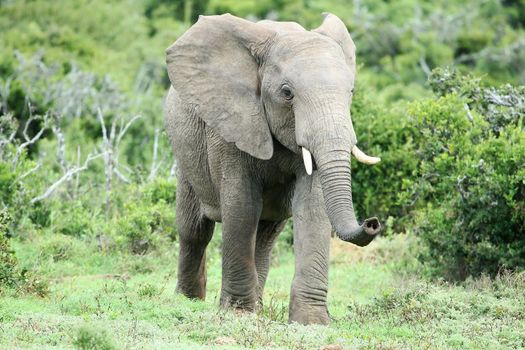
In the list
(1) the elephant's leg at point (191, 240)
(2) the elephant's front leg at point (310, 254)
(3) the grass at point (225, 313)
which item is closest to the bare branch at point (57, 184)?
(3) the grass at point (225, 313)

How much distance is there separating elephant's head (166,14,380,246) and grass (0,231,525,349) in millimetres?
897

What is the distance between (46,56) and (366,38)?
7.63 meters

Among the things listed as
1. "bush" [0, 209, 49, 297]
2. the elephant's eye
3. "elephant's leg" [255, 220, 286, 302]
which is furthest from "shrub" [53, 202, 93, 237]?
the elephant's eye

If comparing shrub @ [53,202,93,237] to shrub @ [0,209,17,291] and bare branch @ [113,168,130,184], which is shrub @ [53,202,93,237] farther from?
shrub @ [0,209,17,291]

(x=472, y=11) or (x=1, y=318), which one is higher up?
(x=472, y=11)

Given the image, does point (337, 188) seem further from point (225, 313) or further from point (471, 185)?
point (471, 185)

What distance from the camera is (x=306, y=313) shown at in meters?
8.81

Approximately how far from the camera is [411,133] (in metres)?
14.3

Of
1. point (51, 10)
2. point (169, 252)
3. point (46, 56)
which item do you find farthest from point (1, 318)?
point (51, 10)

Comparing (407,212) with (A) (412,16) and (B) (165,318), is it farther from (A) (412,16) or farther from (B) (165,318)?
(A) (412,16)

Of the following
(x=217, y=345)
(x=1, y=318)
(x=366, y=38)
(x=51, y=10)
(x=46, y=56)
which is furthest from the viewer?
(x=366, y=38)

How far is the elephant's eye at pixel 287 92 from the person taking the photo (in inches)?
345

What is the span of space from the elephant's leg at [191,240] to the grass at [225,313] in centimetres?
48

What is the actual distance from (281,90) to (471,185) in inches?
129
